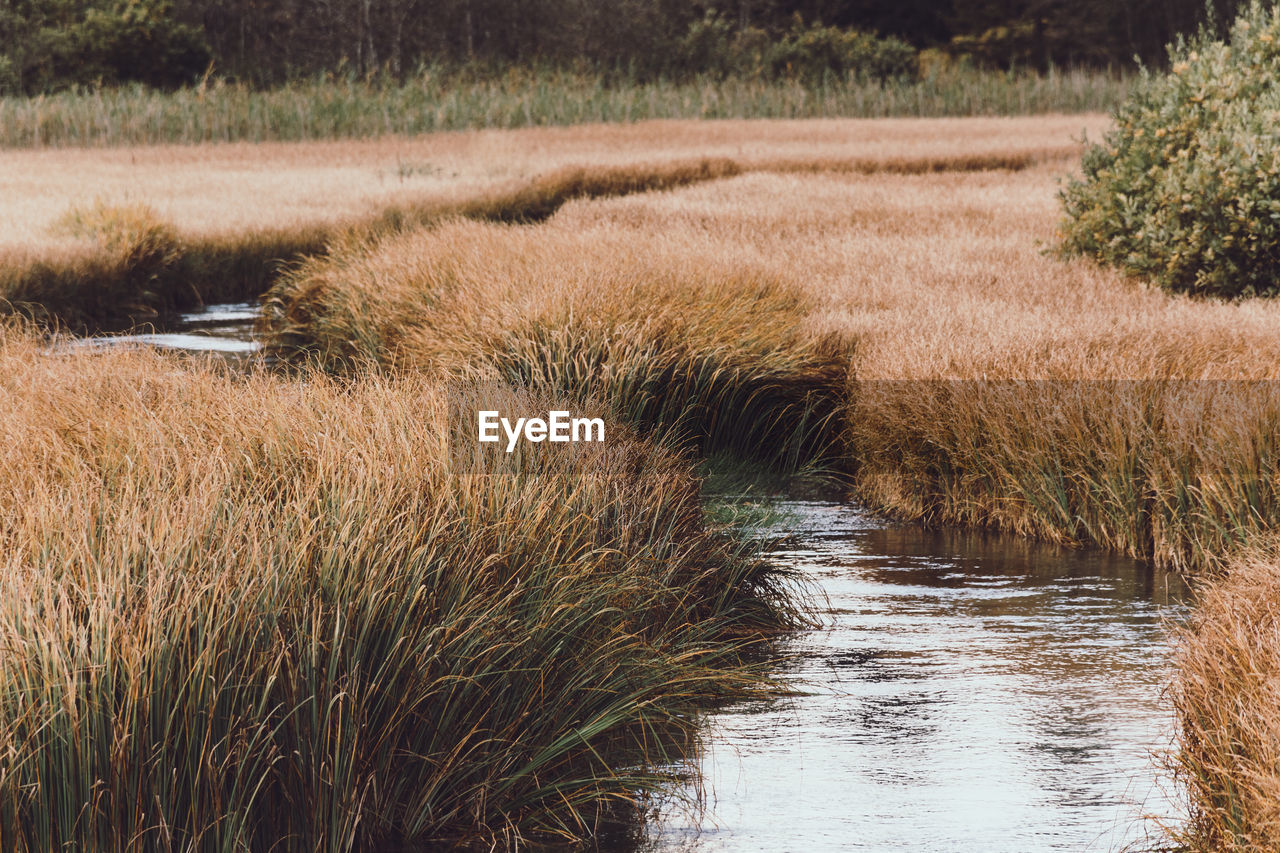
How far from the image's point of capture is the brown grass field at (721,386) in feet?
15.0

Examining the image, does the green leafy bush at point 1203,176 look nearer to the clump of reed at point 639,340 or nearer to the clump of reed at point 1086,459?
the clump of reed at point 639,340

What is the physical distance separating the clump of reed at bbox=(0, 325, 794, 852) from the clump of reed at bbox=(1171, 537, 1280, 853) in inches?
62.8

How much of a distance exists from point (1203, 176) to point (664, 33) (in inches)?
1702

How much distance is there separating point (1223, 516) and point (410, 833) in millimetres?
4783

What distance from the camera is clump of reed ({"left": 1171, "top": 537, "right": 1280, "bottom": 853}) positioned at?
3.93m

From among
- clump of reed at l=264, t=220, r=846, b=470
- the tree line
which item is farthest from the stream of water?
the tree line

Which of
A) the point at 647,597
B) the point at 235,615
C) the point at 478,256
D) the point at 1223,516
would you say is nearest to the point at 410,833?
the point at 235,615

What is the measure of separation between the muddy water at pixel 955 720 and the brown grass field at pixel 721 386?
33 centimetres

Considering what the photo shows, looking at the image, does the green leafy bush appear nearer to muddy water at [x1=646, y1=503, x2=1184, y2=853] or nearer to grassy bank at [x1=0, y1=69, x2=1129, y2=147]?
muddy water at [x1=646, y1=503, x2=1184, y2=853]

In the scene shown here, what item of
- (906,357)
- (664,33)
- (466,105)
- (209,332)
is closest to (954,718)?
(906,357)

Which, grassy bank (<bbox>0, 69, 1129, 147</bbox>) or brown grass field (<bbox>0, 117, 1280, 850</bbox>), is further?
grassy bank (<bbox>0, 69, 1129, 147</bbox>)

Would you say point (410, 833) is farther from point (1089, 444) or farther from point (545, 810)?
point (1089, 444)

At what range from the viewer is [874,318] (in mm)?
10836

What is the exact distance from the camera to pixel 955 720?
556 centimetres
